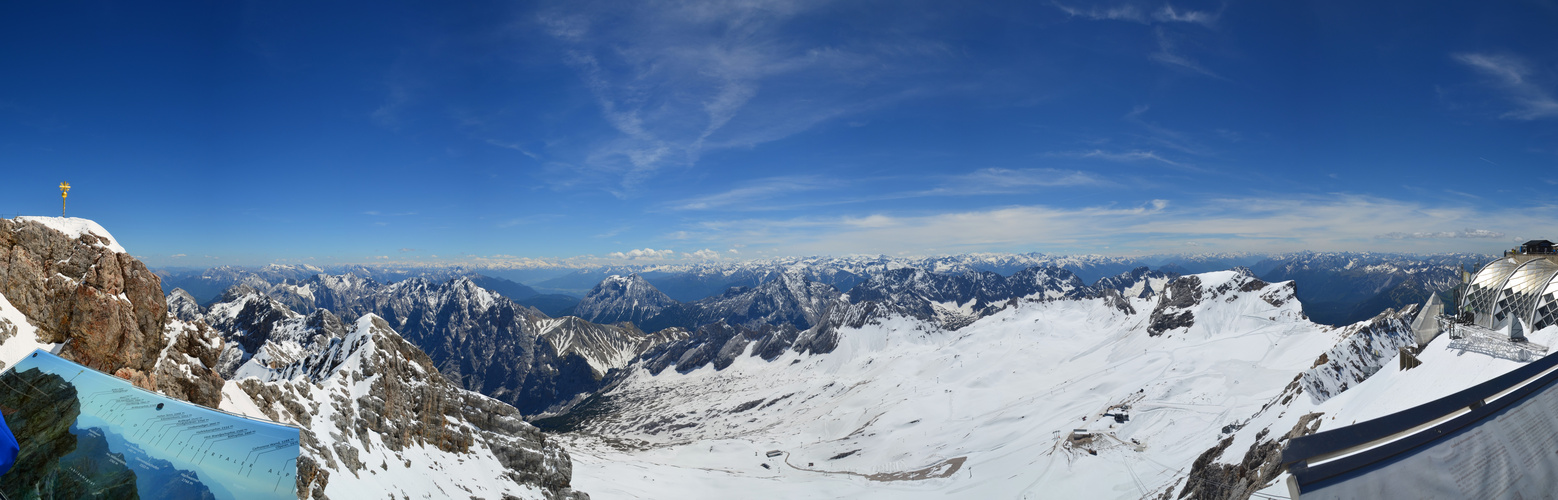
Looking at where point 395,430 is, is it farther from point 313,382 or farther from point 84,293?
point 84,293

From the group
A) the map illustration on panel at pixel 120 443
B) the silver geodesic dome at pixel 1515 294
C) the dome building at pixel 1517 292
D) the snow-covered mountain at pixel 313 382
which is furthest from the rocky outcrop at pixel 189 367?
the silver geodesic dome at pixel 1515 294

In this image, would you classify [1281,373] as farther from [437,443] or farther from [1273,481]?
[437,443]

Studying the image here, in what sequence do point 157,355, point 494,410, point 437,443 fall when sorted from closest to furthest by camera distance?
1. point 157,355
2. point 437,443
3. point 494,410

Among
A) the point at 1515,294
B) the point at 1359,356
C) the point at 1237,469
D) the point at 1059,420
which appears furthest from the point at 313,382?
the point at 1359,356

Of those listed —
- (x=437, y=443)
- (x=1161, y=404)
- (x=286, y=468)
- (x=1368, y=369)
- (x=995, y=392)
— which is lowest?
(x=995, y=392)

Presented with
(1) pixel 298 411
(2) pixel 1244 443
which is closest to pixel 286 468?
(1) pixel 298 411

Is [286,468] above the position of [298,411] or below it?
above

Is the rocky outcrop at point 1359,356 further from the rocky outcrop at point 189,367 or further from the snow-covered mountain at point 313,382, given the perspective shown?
the rocky outcrop at point 189,367
